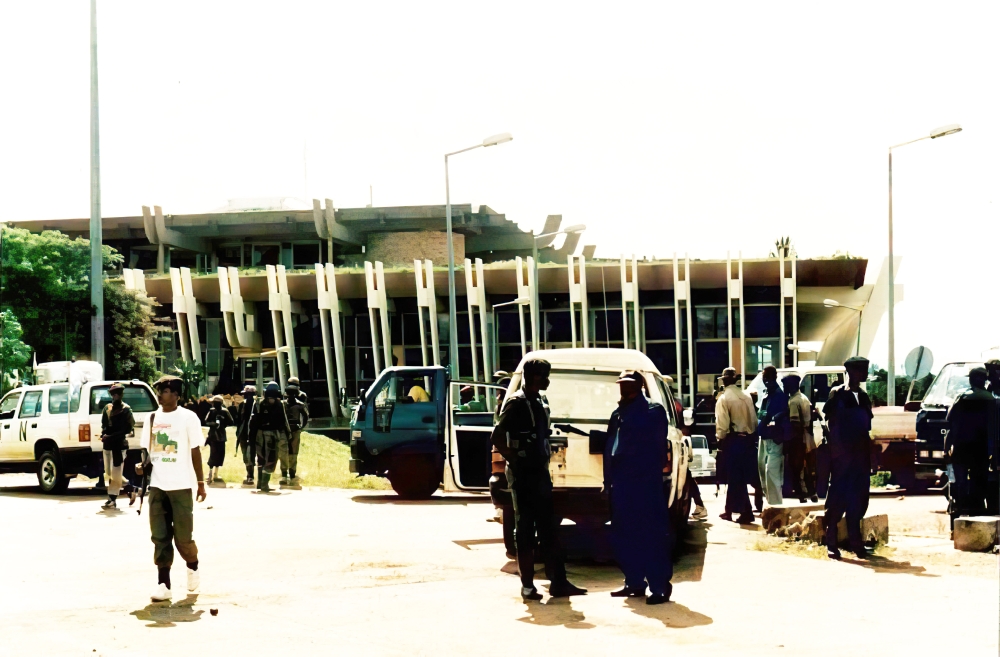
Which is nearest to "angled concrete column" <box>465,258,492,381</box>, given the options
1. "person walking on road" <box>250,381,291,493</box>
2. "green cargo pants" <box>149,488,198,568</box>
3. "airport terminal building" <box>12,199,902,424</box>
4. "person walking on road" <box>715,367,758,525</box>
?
"airport terminal building" <box>12,199,902,424</box>

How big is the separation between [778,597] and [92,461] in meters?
14.3

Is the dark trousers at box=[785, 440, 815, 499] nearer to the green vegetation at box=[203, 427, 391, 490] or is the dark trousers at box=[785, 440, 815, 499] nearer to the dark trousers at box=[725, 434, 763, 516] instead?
the dark trousers at box=[725, 434, 763, 516]

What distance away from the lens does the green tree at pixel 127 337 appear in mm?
39469

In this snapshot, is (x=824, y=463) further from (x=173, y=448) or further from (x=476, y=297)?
(x=476, y=297)

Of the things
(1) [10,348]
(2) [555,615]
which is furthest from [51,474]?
(1) [10,348]

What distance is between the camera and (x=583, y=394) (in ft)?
45.2

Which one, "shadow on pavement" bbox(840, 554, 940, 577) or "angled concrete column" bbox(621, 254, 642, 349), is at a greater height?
"angled concrete column" bbox(621, 254, 642, 349)

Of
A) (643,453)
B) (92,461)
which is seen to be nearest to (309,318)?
(92,461)

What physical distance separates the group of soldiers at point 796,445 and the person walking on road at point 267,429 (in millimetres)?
8190

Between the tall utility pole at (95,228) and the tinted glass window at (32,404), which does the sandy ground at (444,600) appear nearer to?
the tinted glass window at (32,404)

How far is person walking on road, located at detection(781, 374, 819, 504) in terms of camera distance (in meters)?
16.3

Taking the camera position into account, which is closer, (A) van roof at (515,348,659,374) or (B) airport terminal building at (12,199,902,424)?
(A) van roof at (515,348,659,374)

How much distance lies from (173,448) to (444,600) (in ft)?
7.82

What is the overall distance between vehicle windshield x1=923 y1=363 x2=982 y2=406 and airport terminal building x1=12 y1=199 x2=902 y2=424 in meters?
28.7
